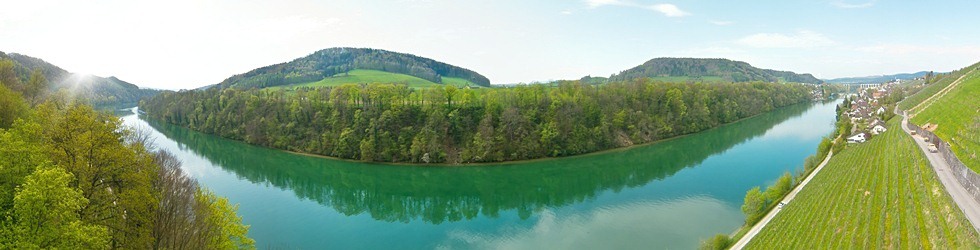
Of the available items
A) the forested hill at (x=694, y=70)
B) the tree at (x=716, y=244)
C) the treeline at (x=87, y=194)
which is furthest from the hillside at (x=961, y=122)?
the forested hill at (x=694, y=70)

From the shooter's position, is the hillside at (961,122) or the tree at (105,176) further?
the hillside at (961,122)

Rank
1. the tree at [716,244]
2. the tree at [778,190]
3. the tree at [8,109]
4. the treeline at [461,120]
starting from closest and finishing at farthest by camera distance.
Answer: the tree at [8,109] → the tree at [716,244] → the tree at [778,190] → the treeline at [461,120]

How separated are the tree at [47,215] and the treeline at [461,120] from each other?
3428 centimetres

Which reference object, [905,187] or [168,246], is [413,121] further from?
[905,187]

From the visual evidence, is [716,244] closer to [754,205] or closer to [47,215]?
[754,205]

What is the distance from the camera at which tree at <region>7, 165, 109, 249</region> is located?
29.3 ft

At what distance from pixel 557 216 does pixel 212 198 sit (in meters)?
18.7

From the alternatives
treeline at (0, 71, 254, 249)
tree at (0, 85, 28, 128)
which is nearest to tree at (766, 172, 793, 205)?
treeline at (0, 71, 254, 249)

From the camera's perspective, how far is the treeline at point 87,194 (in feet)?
30.1

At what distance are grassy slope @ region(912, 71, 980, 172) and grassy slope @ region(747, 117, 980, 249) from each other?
4.38ft

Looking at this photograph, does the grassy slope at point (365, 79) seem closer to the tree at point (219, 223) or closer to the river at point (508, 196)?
the river at point (508, 196)

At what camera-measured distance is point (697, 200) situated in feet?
94.7

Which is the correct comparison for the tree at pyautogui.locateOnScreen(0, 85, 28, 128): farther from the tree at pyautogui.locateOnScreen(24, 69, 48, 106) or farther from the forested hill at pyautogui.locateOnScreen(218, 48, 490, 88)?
the forested hill at pyautogui.locateOnScreen(218, 48, 490, 88)

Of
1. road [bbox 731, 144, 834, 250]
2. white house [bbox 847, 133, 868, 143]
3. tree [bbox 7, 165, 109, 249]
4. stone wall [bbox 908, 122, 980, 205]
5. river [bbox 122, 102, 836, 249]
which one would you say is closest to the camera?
tree [bbox 7, 165, 109, 249]
